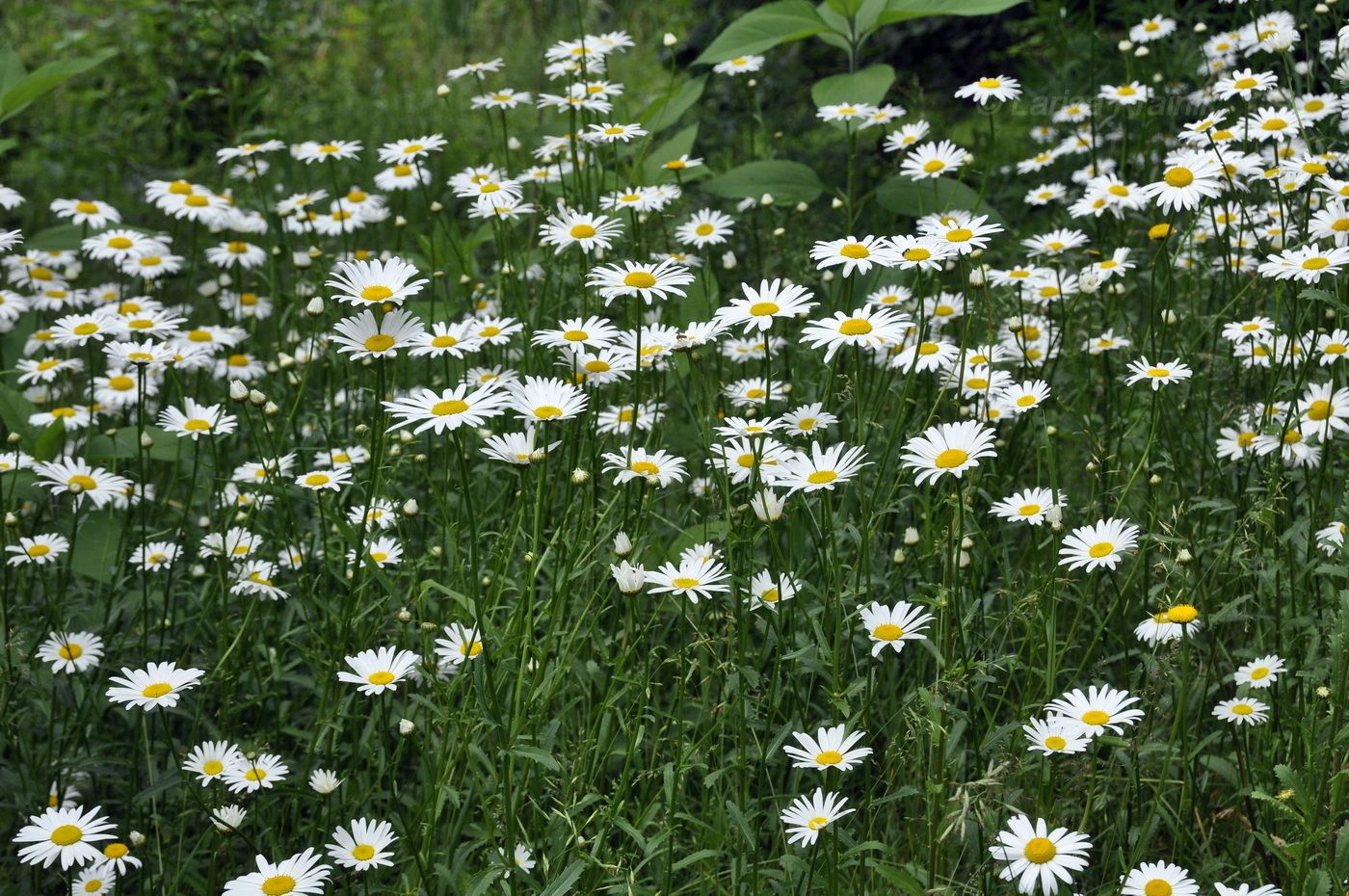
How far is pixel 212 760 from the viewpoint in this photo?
7.10 feet

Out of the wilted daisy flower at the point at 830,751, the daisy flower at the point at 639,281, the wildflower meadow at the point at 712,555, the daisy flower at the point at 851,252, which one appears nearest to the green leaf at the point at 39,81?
the wildflower meadow at the point at 712,555

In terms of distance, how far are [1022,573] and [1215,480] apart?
0.54 meters

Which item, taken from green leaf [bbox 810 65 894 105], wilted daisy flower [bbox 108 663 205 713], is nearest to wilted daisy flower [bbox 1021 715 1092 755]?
wilted daisy flower [bbox 108 663 205 713]

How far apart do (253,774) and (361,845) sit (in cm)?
27

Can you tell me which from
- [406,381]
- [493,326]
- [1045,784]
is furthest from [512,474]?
[1045,784]

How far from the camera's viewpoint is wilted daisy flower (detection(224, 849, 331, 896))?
181 centimetres

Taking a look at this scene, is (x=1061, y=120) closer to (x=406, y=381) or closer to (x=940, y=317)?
(x=940, y=317)

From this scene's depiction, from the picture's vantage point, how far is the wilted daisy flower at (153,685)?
1.96 m

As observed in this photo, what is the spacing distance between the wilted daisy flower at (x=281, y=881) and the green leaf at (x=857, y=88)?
2195 mm

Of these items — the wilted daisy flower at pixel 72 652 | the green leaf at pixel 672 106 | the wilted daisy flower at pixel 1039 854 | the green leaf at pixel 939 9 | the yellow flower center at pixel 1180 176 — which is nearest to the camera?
the wilted daisy flower at pixel 1039 854

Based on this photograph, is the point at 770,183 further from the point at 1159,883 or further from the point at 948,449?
the point at 1159,883

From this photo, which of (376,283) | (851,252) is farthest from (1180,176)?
(376,283)

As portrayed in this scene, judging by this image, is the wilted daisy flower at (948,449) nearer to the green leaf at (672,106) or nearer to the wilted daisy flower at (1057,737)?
the wilted daisy flower at (1057,737)

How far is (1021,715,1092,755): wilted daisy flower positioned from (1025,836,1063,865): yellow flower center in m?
0.13
